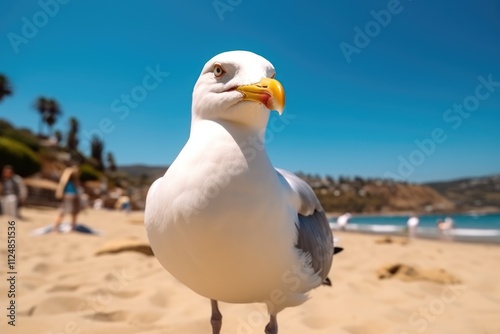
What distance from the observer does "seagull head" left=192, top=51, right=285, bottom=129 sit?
1.64 metres

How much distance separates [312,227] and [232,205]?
25.4 inches

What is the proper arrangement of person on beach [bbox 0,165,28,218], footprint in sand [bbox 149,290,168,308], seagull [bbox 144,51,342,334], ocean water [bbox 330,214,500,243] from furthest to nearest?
ocean water [bbox 330,214,500,243] < person on beach [bbox 0,165,28,218] < footprint in sand [bbox 149,290,168,308] < seagull [bbox 144,51,342,334]

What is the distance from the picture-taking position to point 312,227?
6.65ft

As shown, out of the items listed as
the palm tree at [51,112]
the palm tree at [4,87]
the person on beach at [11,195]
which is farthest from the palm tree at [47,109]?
the person on beach at [11,195]

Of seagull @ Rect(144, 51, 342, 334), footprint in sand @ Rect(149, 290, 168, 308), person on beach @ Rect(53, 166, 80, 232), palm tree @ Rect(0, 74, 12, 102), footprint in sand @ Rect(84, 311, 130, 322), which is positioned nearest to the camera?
seagull @ Rect(144, 51, 342, 334)

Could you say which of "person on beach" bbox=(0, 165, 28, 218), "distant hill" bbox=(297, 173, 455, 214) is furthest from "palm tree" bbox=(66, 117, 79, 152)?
"person on beach" bbox=(0, 165, 28, 218)

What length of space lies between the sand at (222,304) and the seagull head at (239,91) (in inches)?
58.7

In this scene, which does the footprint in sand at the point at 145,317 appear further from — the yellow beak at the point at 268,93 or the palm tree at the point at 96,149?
the palm tree at the point at 96,149

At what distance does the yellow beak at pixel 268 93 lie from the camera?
1.62m

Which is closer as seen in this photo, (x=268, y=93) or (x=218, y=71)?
(x=268, y=93)

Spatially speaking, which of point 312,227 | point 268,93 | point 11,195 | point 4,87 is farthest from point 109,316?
point 4,87

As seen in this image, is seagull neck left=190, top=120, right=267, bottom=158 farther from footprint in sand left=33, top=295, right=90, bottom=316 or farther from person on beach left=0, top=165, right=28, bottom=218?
person on beach left=0, top=165, right=28, bottom=218

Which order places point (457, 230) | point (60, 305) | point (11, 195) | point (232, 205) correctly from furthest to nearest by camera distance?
point (457, 230), point (11, 195), point (60, 305), point (232, 205)

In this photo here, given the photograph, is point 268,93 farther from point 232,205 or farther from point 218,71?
point 232,205
